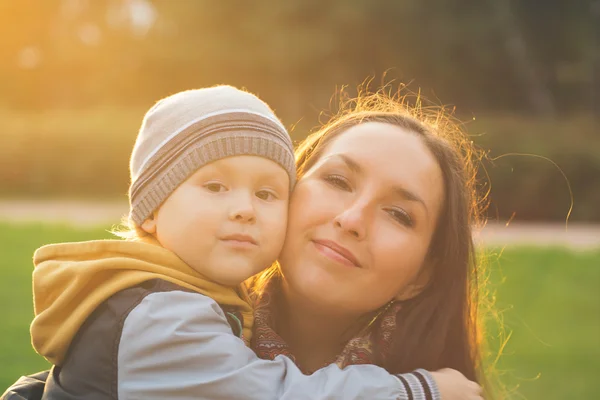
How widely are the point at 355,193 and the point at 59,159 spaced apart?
41.7 feet

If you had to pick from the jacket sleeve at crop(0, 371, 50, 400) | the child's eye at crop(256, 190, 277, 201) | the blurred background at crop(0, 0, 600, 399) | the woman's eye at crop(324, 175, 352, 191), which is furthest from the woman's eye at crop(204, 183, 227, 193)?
the blurred background at crop(0, 0, 600, 399)

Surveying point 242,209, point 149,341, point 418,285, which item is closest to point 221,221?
point 242,209

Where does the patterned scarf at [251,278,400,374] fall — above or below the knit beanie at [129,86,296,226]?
below

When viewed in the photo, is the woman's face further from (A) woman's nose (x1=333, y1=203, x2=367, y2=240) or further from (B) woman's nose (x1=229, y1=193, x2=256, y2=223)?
(B) woman's nose (x1=229, y1=193, x2=256, y2=223)

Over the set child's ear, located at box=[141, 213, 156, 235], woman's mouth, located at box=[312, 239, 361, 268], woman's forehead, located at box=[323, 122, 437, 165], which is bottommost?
woman's mouth, located at box=[312, 239, 361, 268]

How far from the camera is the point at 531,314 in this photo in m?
6.78

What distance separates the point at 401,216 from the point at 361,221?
0.21m

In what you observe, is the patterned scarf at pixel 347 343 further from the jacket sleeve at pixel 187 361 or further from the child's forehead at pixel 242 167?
the child's forehead at pixel 242 167

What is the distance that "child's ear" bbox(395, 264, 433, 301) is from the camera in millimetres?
2871

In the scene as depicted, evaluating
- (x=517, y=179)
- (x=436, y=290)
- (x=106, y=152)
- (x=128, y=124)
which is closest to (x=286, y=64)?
(x=128, y=124)

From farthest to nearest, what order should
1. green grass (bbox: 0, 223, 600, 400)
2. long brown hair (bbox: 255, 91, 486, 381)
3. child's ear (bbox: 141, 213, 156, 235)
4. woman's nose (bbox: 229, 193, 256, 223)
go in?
green grass (bbox: 0, 223, 600, 400) → long brown hair (bbox: 255, 91, 486, 381) → child's ear (bbox: 141, 213, 156, 235) → woman's nose (bbox: 229, 193, 256, 223)

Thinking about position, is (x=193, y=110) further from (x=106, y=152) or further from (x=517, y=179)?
(x=106, y=152)

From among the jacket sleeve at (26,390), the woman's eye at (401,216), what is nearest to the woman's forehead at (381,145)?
the woman's eye at (401,216)

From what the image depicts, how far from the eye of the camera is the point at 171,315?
206cm
